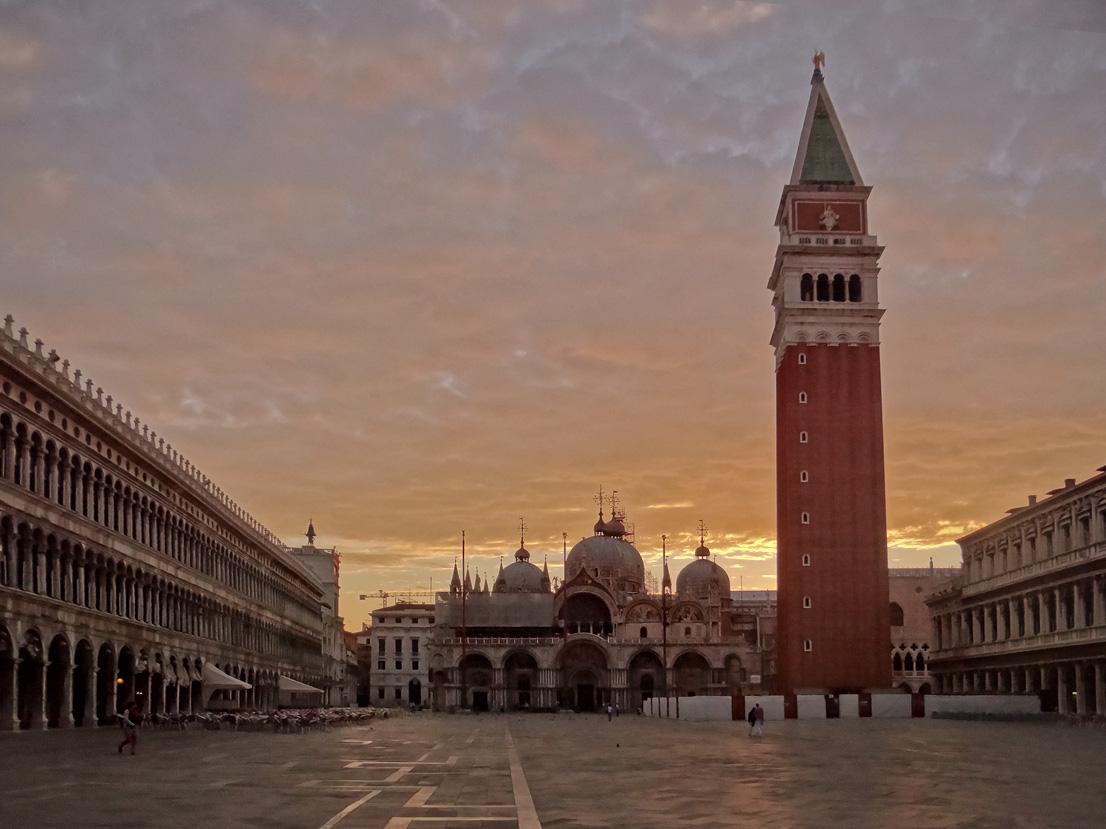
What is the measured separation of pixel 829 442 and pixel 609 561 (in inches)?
1958

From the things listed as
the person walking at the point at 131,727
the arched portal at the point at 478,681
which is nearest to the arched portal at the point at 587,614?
the arched portal at the point at 478,681

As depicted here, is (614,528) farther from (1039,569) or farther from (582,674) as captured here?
(1039,569)

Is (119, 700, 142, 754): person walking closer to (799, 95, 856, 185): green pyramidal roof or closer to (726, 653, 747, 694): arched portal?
(799, 95, 856, 185): green pyramidal roof

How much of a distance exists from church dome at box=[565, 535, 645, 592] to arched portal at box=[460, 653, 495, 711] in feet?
44.4

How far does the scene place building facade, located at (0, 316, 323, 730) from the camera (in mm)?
43750

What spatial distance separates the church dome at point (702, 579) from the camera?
13575 cm

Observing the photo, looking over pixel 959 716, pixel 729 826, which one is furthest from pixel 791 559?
pixel 729 826

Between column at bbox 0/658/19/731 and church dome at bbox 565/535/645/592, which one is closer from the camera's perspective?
column at bbox 0/658/19/731

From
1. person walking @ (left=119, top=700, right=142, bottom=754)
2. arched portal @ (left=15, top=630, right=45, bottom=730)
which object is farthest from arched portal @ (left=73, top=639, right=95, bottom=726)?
person walking @ (left=119, top=700, right=142, bottom=754)

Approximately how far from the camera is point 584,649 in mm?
120688

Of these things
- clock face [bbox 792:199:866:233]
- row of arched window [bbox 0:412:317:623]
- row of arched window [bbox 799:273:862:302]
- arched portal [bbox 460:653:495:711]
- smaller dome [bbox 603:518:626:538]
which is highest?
clock face [bbox 792:199:866:233]

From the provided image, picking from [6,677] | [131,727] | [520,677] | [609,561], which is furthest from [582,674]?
[131,727]

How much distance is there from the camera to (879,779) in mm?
26109

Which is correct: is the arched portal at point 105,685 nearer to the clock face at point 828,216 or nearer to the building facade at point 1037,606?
the building facade at point 1037,606
